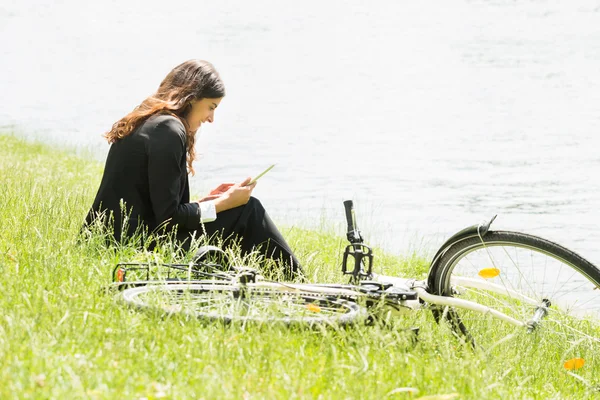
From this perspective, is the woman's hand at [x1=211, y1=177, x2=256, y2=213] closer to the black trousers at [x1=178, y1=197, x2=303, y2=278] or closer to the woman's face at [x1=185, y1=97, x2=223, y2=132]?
the black trousers at [x1=178, y1=197, x2=303, y2=278]

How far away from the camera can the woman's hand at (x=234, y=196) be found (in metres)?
4.82

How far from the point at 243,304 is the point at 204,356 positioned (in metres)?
0.53

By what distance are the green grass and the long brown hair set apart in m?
0.95

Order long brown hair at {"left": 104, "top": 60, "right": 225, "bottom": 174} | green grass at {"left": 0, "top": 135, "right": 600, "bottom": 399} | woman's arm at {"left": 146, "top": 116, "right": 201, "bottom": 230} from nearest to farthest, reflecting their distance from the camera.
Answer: green grass at {"left": 0, "top": 135, "right": 600, "bottom": 399}
woman's arm at {"left": 146, "top": 116, "right": 201, "bottom": 230}
long brown hair at {"left": 104, "top": 60, "right": 225, "bottom": 174}

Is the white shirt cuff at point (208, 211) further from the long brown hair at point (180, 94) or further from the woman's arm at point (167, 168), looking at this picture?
the long brown hair at point (180, 94)

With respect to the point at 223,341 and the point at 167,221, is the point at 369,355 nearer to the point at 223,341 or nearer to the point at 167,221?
the point at 223,341

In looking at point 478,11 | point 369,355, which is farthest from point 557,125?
point 369,355

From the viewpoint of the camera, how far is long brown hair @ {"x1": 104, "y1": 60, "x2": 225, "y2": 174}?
4.78m

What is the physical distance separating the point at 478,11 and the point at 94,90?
769 inches

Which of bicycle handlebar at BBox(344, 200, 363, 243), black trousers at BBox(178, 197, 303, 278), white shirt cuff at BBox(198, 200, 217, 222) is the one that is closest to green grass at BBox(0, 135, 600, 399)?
bicycle handlebar at BBox(344, 200, 363, 243)

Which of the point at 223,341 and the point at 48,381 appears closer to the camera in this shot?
the point at 48,381

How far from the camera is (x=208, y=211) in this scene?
15.8 ft

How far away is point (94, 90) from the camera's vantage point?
28672mm

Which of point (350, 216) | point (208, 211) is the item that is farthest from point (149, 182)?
point (350, 216)
